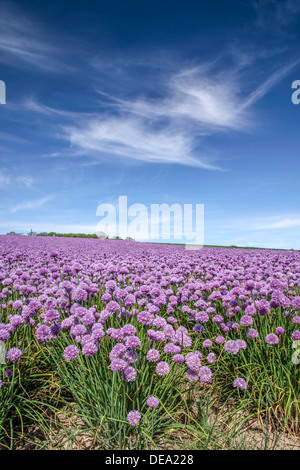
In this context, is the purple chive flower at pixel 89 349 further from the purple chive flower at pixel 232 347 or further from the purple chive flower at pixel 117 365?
the purple chive flower at pixel 232 347

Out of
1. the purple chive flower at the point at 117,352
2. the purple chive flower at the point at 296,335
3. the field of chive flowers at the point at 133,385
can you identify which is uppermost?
the purple chive flower at the point at 117,352

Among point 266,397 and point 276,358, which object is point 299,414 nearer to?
point 266,397

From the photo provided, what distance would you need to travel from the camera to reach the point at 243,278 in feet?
15.7

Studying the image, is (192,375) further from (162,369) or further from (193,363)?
(162,369)

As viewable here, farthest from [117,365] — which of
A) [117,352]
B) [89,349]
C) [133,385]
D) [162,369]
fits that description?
[133,385]

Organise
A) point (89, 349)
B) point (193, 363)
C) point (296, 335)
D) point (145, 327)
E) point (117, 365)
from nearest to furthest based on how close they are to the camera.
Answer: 1. point (117, 365)
2. point (89, 349)
3. point (193, 363)
4. point (296, 335)
5. point (145, 327)

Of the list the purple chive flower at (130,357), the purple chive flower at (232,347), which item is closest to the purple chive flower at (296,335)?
the purple chive flower at (232,347)

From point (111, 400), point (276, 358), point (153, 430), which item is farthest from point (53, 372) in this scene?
point (276, 358)

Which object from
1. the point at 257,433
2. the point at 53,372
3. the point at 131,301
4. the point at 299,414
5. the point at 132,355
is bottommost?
the point at 257,433

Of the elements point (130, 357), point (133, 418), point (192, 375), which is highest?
point (130, 357)

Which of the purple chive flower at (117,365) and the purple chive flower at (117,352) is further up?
the purple chive flower at (117,352)

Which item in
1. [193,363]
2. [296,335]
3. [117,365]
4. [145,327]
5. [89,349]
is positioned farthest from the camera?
[145,327]

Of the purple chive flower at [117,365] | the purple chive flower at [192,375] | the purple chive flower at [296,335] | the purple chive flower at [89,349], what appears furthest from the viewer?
the purple chive flower at [296,335]

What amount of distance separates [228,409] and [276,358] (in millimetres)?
725
